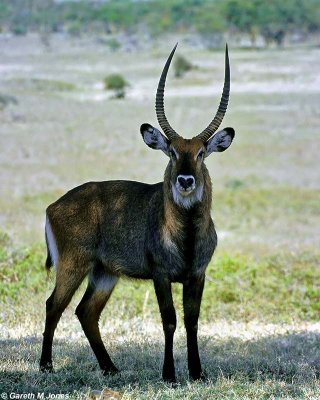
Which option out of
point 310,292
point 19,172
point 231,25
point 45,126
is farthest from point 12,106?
point 231,25

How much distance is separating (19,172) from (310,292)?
14985 mm

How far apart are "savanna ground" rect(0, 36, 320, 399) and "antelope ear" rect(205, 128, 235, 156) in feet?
5.54

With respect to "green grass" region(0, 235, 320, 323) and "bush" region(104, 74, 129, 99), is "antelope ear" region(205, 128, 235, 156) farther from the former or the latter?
"bush" region(104, 74, 129, 99)

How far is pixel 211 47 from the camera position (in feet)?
247

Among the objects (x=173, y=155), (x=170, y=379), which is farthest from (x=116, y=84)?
(x=170, y=379)

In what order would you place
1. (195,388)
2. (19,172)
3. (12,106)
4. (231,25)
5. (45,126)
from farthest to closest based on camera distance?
(231,25) < (12,106) < (45,126) < (19,172) < (195,388)

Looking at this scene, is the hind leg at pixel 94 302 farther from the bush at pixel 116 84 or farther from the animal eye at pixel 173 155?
the bush at pixel 116 84

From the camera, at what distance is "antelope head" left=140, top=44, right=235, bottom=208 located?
6879 millimetres

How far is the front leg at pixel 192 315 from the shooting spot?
7203mm

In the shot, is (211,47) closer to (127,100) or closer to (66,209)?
(127,100)

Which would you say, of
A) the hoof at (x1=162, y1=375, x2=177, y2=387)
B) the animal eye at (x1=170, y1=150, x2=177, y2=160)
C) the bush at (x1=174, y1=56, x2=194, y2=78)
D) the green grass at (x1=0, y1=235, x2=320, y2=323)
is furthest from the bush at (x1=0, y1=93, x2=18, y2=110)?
the hoof at (x1=162, y1=375, x2=177, y2=387)

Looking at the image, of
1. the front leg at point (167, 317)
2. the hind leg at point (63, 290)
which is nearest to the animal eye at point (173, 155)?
the front leg at point (167, 317)

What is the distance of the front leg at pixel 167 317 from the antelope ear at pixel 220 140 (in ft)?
3.43

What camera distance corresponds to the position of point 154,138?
7.38 meters
